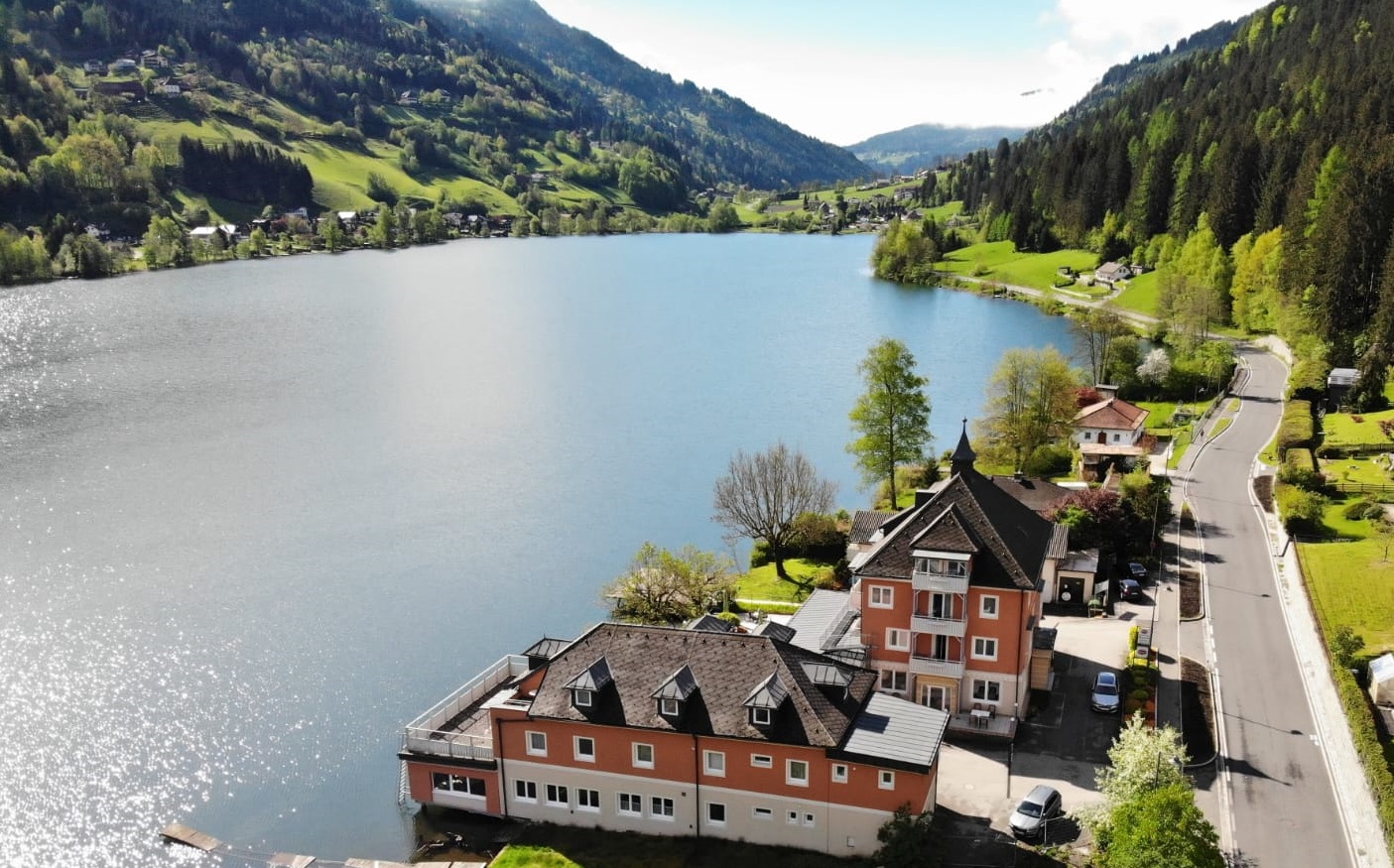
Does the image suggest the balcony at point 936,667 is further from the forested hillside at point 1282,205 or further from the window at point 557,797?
the forested hillside at point 1282,205

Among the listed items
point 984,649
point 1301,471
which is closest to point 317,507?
point 984,649

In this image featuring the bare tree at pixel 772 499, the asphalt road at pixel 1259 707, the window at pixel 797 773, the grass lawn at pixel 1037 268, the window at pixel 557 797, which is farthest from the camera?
the grass lawn at pixel 1037 268

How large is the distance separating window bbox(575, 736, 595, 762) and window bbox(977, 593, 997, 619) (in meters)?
16.5

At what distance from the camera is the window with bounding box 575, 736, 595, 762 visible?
119 ft

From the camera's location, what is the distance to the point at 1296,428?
76688 mm

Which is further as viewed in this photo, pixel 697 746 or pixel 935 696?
A: pixel 935 696

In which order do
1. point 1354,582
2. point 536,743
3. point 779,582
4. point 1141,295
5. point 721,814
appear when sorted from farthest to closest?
point 1141,295, point 779,582, point 1354,582, point 536,743, point 721,814

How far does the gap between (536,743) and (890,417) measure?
40196 mm

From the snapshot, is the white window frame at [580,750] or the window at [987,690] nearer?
the white window frame at [580,750]

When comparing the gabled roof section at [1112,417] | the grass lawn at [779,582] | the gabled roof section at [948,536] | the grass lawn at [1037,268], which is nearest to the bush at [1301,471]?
the gabled roof section at [1112,417]

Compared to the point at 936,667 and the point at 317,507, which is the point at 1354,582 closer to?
the point at 936,667

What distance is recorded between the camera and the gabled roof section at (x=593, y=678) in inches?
1419

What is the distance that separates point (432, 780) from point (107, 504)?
165ft

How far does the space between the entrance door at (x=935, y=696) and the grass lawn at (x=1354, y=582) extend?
61.1 feet
